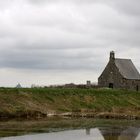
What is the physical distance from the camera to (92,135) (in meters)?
43.5

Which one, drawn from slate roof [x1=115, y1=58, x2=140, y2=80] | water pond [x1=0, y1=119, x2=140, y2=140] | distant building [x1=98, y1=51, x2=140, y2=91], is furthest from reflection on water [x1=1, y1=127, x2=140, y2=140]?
slate roof [x1=115, y1=58, x2=140, y2=80]

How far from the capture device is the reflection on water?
1609 inches

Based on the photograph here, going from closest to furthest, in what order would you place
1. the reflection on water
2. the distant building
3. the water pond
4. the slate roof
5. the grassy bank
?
the reflection on water
the water pond
the grassy bank
the distant building
the slate roof

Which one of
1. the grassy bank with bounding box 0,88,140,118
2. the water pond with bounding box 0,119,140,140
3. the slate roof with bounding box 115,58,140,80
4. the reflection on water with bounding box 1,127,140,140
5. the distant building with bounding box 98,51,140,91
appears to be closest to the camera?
the reflection on water with bounding box 1,127,140,140

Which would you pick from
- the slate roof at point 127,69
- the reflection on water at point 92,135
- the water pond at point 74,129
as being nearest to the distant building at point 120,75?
the slate roof at point 127,69

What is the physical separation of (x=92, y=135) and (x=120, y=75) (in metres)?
64.7

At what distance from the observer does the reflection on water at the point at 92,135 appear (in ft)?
134

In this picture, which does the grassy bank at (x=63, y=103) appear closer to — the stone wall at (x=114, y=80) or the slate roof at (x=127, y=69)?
the stone wall at (x=114, y=80)

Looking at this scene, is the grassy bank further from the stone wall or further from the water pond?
the stone wall

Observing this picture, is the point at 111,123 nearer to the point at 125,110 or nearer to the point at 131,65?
the point at 125,110

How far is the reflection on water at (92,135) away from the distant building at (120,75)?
5890cm

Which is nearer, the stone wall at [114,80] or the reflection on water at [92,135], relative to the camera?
the reflection on water at [92,135]

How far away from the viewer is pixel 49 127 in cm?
4928

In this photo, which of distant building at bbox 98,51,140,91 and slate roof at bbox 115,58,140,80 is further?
slate roof at bbox 115,58,140,80
